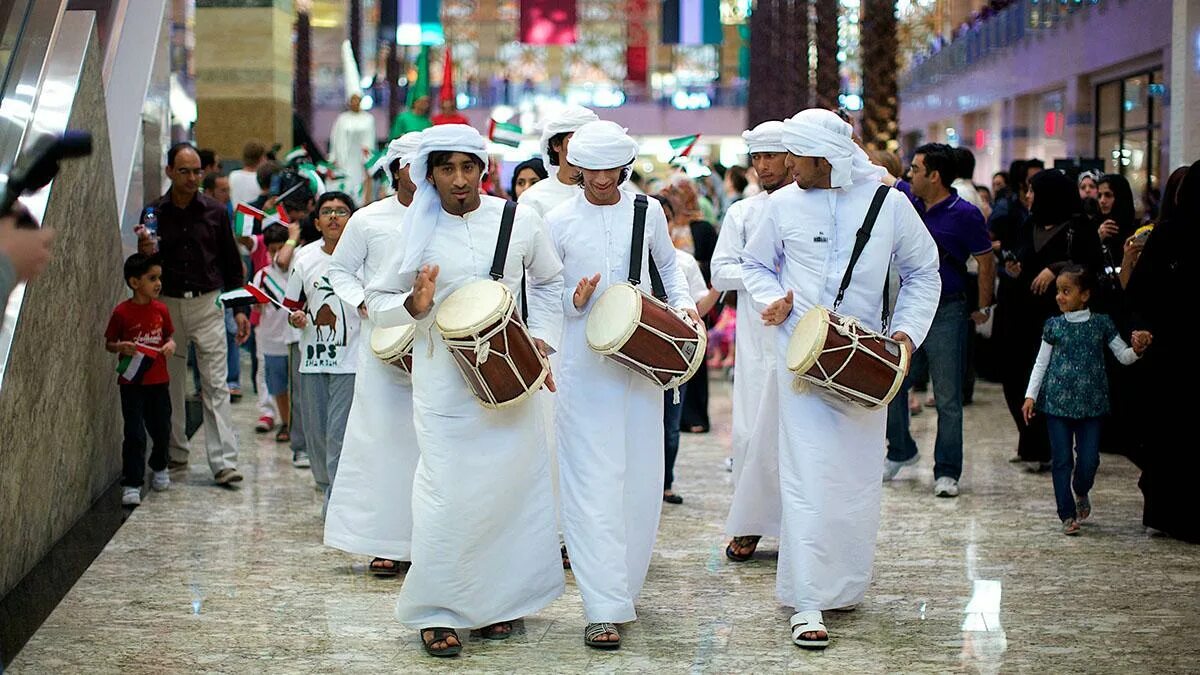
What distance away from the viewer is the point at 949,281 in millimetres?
9148

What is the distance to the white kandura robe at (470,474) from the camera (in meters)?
5.69

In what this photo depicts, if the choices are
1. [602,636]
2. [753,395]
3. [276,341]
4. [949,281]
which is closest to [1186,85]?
[949,281]

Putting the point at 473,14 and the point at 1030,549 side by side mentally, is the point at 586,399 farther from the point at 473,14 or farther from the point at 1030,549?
the point at 473,14

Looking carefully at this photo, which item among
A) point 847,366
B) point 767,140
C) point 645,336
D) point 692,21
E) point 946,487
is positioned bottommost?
point 946,487

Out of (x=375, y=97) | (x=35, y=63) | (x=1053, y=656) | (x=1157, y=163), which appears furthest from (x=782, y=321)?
(x=375, y=97)

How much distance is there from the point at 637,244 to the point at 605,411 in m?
0.70

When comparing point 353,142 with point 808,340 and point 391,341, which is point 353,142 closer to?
point 391,341

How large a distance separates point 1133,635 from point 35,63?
5206mm

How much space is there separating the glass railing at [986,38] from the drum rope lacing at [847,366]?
13.9 meters

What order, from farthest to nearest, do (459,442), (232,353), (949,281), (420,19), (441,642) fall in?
(420,19), (232,353), (949,281), (441,642), (459,442)

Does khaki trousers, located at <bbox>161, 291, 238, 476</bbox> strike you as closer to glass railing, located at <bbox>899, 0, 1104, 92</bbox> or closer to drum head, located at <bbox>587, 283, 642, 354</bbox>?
drum head, located at <bbox>587, 283, 642, 354</bbox>

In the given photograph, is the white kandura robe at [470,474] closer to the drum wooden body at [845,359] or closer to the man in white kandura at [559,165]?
the drum wooden body at [845,359]

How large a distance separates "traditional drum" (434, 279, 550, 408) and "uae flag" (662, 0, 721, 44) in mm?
24861

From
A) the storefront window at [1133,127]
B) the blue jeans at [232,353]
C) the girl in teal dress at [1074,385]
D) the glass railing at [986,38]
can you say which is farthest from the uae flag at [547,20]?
the girl in teal dress at [1074,385]
